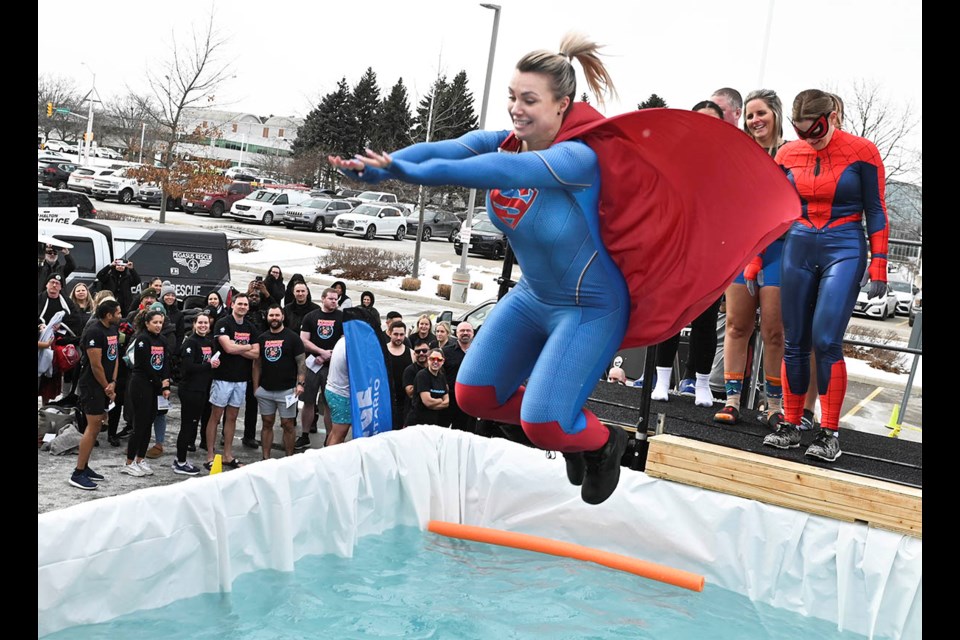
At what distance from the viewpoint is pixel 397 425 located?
28.0ft

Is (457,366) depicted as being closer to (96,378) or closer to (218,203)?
(96,378)

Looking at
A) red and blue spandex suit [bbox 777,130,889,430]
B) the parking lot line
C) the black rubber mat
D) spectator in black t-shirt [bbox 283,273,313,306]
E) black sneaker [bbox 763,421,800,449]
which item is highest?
red and blue spandex suit [bbox 777,130,889,430]

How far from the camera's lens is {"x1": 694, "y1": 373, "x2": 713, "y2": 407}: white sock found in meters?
7.16

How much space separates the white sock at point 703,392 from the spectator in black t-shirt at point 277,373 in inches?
128

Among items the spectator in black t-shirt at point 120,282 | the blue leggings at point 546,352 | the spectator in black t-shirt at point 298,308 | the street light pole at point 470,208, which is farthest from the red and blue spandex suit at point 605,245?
the street light pole at point 470,208

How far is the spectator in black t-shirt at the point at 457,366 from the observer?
8.21 meters

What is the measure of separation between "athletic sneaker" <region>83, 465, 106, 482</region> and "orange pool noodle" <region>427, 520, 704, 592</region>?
2.40 m

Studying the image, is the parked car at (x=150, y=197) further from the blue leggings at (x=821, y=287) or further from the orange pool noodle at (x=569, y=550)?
the blue leggings at (x=821, y=287)

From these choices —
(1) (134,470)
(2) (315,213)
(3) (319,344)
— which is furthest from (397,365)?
(2) (315,213)

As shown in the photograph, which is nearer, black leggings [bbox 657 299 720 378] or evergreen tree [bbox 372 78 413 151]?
black leggings [bbox 657 299 720 378]

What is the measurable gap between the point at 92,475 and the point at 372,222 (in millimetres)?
22851

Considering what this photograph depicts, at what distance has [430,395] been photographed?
795cm

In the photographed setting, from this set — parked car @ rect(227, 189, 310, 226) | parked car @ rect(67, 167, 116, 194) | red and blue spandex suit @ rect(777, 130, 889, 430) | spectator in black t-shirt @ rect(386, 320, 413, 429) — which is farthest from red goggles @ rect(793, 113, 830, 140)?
parked car @ rect(67, 167, 116, 194)

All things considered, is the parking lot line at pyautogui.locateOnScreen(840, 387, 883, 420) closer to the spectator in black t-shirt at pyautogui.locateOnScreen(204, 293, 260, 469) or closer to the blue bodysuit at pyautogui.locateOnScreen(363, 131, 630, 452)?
the spectator in black t-shirt at pyautogui.locateOnScreen(204, 293, 260, 469)
